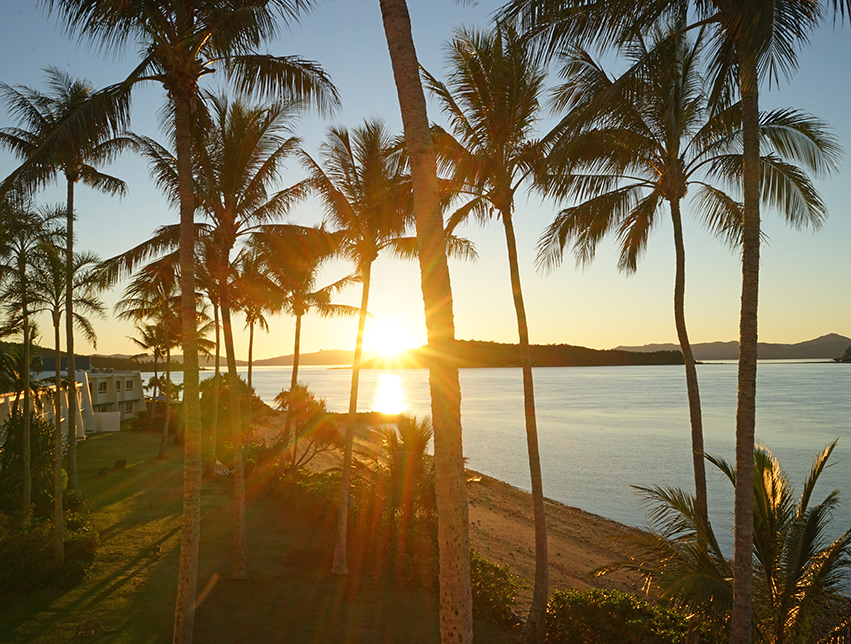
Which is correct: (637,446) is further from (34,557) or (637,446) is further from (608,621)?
(34,557)

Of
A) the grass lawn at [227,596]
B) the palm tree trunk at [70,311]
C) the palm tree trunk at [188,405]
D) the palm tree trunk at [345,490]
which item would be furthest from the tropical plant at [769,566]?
the palm tree trunk at [70,311]

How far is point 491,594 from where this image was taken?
1024 cm

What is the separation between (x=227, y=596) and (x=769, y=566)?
886 centimetres

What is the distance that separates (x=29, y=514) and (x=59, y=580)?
5.74ft

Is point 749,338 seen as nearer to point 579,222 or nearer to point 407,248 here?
point 579,222

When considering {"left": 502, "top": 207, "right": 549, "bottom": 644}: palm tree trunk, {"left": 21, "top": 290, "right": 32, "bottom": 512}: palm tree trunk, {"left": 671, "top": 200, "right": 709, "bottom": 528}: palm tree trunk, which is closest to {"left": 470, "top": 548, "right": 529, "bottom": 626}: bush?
{"left": 502, "top": 207, "right": 549, "bottom": 644}: palm tree trunk

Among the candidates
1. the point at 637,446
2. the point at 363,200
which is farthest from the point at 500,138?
the point at 637,446

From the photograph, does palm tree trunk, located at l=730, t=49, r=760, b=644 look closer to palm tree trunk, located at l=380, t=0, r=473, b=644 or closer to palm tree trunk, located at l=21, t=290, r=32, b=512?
palm tree trunk, located at l=380, t=0, r=473, b=644

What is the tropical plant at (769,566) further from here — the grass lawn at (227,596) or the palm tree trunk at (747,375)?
the grass lawn at (227,596)

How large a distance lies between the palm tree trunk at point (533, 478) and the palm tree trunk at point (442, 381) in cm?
438

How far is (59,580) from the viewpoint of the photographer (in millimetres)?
9578

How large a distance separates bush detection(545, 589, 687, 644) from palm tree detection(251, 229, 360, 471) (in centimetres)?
923

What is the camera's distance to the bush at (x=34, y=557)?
9242mm

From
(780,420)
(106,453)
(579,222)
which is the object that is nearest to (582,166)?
(579,222)
